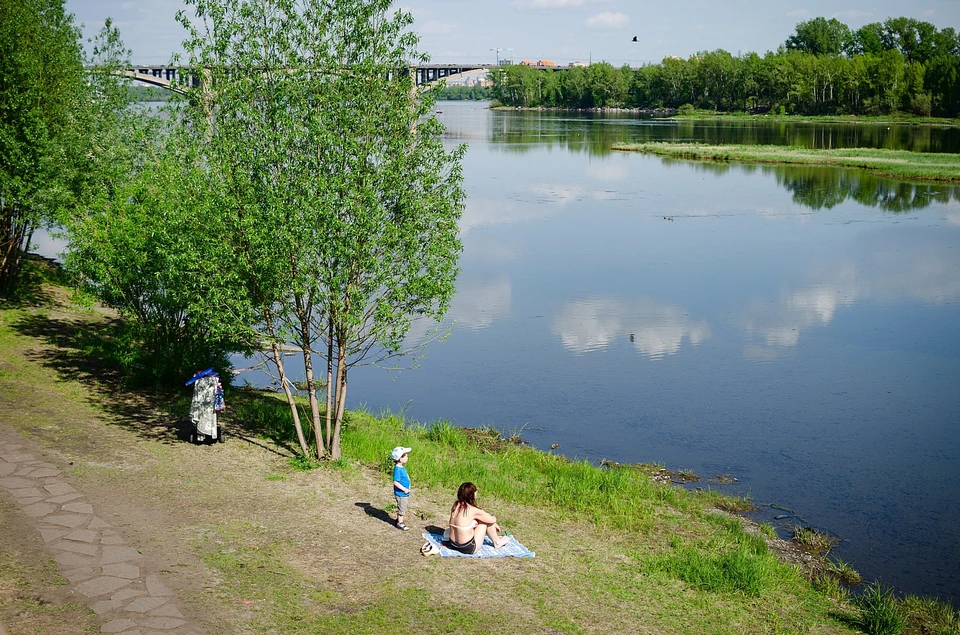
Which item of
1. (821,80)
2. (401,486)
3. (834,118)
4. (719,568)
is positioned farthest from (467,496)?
(821,80)

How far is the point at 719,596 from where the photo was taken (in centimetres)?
1273

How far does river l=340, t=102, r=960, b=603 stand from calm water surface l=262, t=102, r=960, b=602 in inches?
3.1

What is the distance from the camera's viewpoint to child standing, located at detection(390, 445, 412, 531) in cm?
1345

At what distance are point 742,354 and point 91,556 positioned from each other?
21022 millimetres

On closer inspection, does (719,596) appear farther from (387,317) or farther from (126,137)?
(126,137)

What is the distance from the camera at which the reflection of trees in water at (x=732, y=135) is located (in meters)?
95.1

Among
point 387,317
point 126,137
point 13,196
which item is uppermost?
point 126,137

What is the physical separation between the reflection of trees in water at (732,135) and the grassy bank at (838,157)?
21.2ft

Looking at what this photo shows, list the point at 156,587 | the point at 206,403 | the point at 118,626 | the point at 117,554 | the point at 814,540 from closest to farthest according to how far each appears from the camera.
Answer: the point at 118,626 < the point at 156,587 < the point at 117,554 < the point at 814,540 < the point at 206,403

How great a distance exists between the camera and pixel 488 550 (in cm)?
1312

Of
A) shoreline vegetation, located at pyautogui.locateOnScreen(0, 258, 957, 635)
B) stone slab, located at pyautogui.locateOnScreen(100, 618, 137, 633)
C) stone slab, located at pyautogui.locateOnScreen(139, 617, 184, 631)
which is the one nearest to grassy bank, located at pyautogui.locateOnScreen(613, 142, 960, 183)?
shoreline vegetation, located at pyautogui.locateOnScreen(0, 258, 957, 635)

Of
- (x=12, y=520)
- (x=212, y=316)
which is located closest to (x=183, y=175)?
(x=212, y=316)

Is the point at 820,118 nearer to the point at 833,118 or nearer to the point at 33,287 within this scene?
the point at 833,118

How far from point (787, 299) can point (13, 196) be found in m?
26.2
